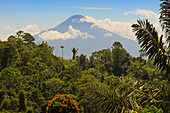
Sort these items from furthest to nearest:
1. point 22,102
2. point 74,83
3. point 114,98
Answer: point 74,83 → point 22,102 → point 114,98

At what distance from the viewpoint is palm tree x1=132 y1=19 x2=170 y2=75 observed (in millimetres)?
6312

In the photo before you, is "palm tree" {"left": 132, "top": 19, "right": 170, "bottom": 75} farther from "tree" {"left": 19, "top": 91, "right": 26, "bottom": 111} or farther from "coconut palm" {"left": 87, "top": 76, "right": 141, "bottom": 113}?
"tree" {"left": 19, "top": 91, "right": 26, "bottom": 111}

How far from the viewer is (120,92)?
729cm

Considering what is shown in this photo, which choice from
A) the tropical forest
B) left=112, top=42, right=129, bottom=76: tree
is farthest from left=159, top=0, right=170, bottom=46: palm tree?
left=112, top=42, right=129, bottom=76: tree

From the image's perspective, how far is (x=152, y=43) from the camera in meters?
6.34

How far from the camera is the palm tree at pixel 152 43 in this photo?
249 inches

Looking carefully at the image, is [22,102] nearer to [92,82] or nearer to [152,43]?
[92,82]

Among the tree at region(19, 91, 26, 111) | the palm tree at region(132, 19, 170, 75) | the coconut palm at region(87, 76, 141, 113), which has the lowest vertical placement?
the tree at region(19, 91, 26, 111)

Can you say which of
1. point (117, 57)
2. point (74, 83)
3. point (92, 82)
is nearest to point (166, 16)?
point (92, 82)

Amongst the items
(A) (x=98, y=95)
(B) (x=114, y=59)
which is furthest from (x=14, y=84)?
(B) (x=114, y=59)

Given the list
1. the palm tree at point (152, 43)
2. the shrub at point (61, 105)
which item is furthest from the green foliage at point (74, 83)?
the shrub at point (61, 105)

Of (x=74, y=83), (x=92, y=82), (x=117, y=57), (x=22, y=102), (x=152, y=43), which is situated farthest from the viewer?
(x=117, y=57)

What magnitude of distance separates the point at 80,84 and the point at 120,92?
32590mm

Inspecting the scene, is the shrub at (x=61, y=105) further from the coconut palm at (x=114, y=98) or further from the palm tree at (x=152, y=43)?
the palm tree at (x=152, y=43)
